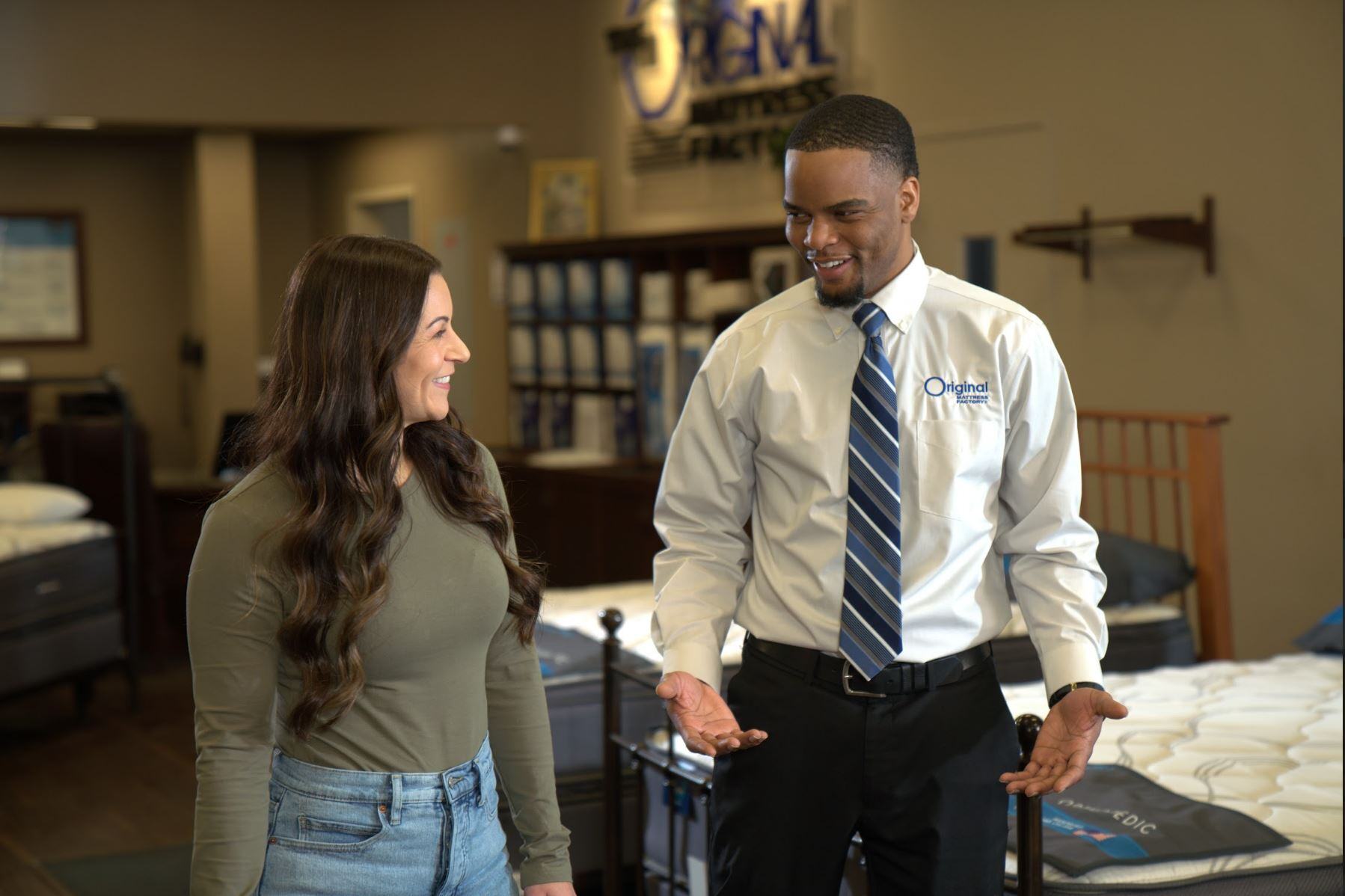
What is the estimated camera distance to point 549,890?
1800 mm

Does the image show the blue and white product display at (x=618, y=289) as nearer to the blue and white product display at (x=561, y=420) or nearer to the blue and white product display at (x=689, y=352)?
the blue and white product display at (x=689, y=352)

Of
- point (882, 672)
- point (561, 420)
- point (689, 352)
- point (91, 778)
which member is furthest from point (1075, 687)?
point (561, 420)

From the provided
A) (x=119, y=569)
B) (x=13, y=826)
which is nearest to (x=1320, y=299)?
(x=13, y=826)

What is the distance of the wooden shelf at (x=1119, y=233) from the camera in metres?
4.80

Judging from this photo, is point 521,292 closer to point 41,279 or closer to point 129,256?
point 129,256

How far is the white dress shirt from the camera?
1880 mm

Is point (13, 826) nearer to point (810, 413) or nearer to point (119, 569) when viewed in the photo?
point (119, 569)

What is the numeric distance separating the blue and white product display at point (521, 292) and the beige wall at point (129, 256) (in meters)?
3.67

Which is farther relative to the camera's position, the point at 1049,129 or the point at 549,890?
the point at 1049,129

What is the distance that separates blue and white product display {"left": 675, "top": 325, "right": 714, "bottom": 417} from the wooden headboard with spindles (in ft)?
6.06

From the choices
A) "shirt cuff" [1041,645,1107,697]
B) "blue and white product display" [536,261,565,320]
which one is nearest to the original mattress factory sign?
"blue and white product display" [536,261,565,320]

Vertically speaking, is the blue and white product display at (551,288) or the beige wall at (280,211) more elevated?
the beige wall at (280,211)

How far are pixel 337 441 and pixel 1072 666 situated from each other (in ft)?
3.08

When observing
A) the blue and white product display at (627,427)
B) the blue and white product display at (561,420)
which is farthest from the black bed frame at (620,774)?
the blue and white product display at (561,420)
